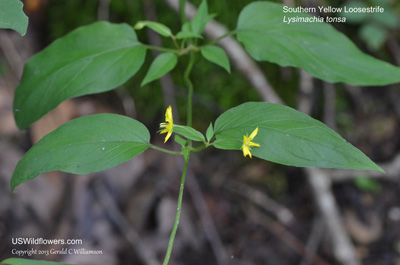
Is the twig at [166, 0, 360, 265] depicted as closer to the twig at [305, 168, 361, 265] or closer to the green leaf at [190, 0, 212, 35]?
the twig at [305, 168, 361, 265]

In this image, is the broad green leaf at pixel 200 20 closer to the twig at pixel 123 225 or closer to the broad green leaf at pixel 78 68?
the broad green leaf at pixel 78 68

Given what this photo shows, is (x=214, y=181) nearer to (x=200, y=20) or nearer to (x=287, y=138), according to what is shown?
(x=200, y=20)

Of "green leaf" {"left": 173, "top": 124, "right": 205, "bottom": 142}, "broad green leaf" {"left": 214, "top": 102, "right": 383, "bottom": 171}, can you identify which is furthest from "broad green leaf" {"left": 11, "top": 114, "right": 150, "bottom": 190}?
"broad green leaf" {"left": 214, "top": 102, "right": 383, "bottom": 171}

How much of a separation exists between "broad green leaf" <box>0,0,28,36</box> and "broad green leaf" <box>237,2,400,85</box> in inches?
27.4

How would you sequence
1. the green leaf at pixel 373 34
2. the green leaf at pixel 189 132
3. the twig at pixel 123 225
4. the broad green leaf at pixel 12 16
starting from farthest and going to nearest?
the green leaf at pixel 373 34
the twig at pixel 123 225
the green leaf at pixel 189 132
the broad green leaf at pixel 12 16

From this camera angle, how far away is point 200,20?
1319 millimetres

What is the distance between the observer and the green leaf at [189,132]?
99cm

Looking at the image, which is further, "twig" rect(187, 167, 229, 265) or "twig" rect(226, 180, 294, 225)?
Answer: "twig" rect(226, 180, 294, 225)

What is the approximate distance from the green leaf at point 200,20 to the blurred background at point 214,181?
35.7 inches

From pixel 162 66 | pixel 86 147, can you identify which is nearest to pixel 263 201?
pixel 162 66

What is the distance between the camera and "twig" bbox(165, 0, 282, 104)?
7.28 ft

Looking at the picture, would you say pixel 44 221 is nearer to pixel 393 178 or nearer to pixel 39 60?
pixel 39 60

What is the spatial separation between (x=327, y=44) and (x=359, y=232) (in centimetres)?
148

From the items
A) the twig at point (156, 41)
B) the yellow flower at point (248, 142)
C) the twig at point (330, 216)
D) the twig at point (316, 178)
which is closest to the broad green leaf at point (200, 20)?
the yellow flower at point (248, 142)
